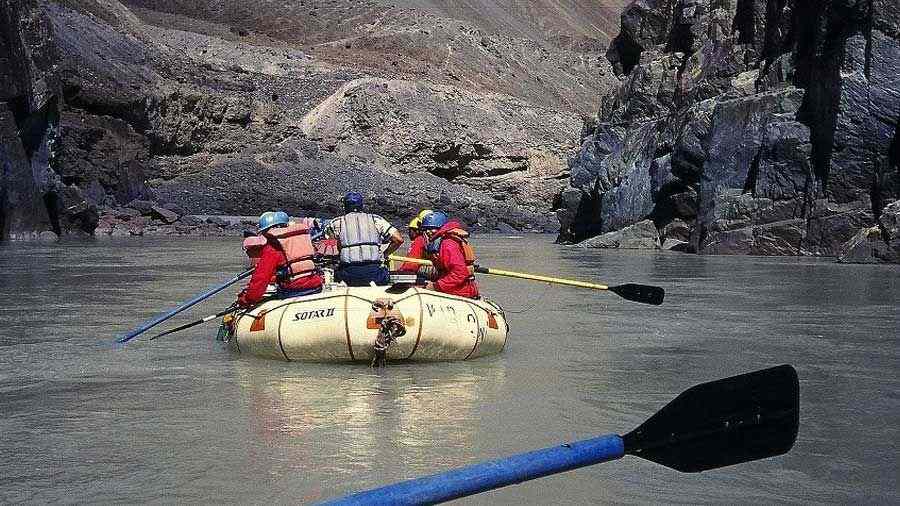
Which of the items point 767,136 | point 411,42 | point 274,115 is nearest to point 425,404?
point 767,136

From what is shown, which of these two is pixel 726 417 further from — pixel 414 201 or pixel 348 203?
pixel 414 201

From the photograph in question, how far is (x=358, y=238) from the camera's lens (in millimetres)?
10852

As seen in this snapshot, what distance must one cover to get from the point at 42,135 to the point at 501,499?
3933cm

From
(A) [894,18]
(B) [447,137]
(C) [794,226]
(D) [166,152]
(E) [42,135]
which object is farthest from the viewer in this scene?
(B) [447,137]

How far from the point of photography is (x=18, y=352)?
10.7m

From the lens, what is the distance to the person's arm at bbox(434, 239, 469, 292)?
10625mm

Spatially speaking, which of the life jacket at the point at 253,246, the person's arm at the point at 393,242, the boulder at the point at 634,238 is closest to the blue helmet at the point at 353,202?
the person's arm at the point at 393,242

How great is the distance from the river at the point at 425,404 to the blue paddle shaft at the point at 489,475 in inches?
71.1

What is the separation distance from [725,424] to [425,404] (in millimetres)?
4256

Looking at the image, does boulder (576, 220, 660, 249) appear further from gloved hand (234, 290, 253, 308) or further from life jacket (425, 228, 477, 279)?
gloved hand (234, 290, 253, 308)

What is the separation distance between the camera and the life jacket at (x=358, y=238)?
10.8 m

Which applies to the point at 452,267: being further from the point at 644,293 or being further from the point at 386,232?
the point at 644,293

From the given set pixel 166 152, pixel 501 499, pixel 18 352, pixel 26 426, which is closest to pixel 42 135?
pixel 166 152

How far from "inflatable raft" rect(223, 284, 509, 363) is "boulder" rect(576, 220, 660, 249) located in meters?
28.2
